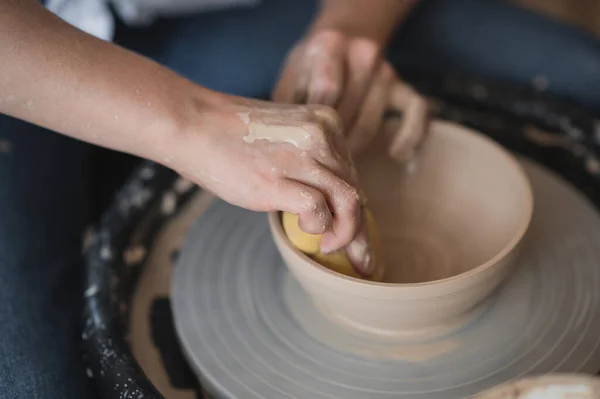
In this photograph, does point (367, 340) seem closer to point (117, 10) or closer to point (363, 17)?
point (363, 17)

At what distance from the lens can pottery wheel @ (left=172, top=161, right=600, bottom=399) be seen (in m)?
0.97

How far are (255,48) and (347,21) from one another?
31 cm

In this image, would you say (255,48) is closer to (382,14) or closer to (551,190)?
(382,14)

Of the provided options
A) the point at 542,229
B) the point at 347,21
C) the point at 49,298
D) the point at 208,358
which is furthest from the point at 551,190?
the point at 49,298

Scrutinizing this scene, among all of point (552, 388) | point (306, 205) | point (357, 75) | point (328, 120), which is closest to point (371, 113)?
point (357, 75)

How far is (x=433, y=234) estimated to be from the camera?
126cm

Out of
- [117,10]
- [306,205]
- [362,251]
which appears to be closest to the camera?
[306,205]

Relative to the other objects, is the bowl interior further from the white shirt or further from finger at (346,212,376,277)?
the white shirt

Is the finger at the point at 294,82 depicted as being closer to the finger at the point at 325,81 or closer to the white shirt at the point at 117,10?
the finger at the point at 325,81

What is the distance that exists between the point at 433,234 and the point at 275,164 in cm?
46

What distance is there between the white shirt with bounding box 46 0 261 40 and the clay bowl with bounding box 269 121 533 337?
53 cm

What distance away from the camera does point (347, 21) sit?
1.30 meters

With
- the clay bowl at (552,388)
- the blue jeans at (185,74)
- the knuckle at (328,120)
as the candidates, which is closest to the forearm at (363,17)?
the blue jeans at (185,74)

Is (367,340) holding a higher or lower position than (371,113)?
lower
